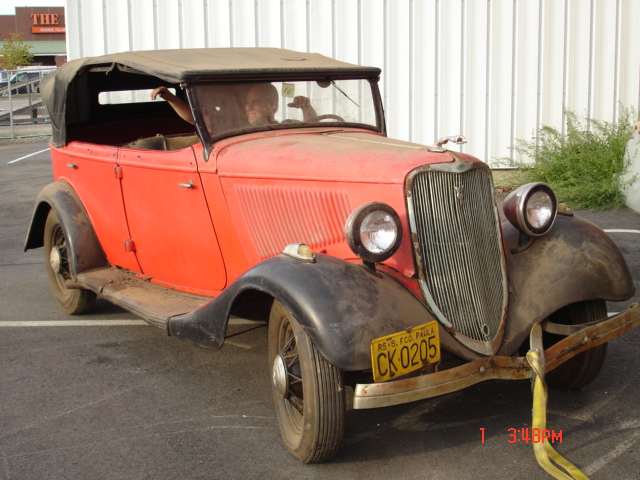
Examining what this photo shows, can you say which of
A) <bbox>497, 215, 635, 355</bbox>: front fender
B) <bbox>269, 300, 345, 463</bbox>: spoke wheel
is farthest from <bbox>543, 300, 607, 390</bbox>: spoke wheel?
<bbox>269, 300, 345, 463</bbox>: spoke wheel

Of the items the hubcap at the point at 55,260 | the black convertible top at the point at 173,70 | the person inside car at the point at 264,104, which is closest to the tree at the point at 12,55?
the black convertible top at the point at 173,70

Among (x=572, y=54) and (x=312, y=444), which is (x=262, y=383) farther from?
(x=572, y=54)

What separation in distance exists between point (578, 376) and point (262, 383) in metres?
1.65

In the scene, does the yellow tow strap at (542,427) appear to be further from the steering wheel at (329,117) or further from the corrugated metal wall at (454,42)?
the corrugated metal wall at (454,42)

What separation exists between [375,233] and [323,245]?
551 mm

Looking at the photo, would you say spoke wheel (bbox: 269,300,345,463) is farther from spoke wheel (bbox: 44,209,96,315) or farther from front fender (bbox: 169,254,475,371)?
spoke wheel (bbox: 44,209,96,315)

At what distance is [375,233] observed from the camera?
122 inches

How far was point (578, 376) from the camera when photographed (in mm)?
3703

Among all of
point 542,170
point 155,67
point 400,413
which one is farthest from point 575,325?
point 542,170

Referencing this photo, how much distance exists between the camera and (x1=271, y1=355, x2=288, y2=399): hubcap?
10.5 feet

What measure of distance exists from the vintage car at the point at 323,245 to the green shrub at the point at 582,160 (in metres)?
4.50

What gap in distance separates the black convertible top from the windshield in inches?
2.4

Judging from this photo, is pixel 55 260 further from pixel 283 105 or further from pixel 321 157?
pixel 321 157

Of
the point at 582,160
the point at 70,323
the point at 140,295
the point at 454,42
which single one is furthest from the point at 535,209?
the point at 454,42
